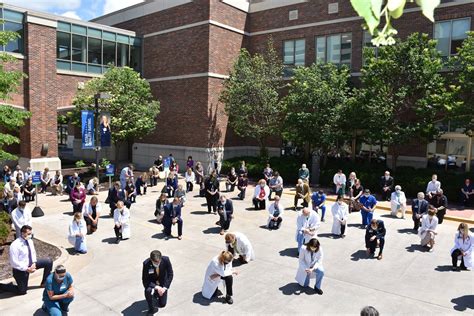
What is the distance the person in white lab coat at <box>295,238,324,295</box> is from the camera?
371 inches

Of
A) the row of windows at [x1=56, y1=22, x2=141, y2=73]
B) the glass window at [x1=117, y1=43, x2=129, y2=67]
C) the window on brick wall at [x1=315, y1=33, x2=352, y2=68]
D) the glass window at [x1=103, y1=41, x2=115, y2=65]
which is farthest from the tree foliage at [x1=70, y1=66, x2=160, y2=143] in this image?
the window on brick wall at [x1=315, y1=33, x2=352, y2=68]

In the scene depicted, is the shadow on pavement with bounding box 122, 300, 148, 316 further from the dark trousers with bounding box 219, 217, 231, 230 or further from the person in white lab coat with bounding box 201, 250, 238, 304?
the dark trousers with bounding box 219, 217, 231, 230

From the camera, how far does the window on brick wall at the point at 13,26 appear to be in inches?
953

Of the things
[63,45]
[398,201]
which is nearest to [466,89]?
[398,201]

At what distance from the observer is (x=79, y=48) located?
93.8 feet

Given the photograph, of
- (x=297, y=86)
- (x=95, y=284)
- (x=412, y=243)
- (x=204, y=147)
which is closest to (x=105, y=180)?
(x=204, y=147)

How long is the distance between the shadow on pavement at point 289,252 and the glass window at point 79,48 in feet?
72.8

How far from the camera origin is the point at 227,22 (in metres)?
29.4

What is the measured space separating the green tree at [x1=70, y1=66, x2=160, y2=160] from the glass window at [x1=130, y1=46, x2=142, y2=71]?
7.26m

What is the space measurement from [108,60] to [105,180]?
9971 mm

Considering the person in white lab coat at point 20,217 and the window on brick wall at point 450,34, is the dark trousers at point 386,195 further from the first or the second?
the person in white lab coat at point 20,217

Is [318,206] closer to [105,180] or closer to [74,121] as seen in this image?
[105,180]

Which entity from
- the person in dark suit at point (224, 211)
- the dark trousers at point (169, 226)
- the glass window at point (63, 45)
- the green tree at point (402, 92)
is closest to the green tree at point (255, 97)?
the green tree at point (402, 92)

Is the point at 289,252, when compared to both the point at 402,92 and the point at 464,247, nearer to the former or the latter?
the point at 464,247
